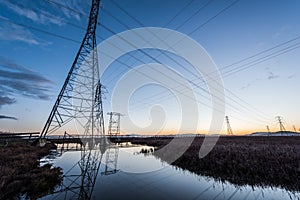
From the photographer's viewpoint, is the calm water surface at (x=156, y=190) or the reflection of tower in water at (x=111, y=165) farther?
the reflection of tower in water at (x=111, y=165)

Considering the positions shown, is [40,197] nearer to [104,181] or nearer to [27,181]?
[27,181]

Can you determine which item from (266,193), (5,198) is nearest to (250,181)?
(266,193)

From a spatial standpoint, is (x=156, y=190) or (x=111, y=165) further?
(x=111, y=165)

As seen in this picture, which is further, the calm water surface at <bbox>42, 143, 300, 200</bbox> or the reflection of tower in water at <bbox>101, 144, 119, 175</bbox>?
the reflection of tower in water at <bbox>101, 144, 119, 175</bbox>

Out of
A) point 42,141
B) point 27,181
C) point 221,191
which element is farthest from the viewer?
point 42,141

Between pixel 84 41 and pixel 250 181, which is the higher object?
pixel 84 41

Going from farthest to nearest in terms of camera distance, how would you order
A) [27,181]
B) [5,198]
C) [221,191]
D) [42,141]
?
[42,141], [27,181], [221,191], [5,198]

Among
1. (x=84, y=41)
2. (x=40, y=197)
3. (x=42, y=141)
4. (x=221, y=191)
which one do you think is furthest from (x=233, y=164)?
(x=42, y=141)

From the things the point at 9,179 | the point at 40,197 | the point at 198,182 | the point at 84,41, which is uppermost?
the point at 84,41

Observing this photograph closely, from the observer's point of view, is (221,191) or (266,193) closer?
(266,193)

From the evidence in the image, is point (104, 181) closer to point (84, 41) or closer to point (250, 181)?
point (250, 181)
